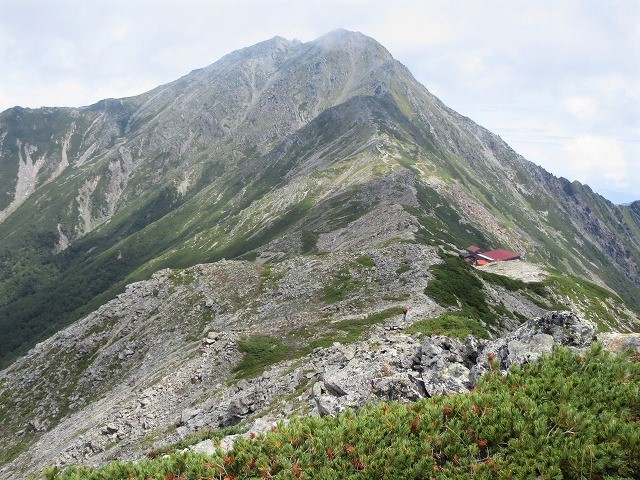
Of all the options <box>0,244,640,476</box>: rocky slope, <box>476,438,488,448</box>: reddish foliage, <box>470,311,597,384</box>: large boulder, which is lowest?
<box>0,244,640,476</box>: rocky slope

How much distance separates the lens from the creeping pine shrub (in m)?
10.5

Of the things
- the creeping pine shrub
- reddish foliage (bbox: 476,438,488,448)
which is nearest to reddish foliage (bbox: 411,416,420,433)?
the creeping pine shrub

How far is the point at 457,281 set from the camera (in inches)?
2534

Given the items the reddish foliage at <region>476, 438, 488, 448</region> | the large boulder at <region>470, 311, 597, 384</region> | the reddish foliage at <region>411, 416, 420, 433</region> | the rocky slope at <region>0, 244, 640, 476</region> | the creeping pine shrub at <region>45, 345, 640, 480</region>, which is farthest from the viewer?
the rocky slope at <region>0, 244, 640, 476</region>

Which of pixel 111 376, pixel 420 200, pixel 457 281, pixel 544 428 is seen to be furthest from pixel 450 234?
pixel 544 428

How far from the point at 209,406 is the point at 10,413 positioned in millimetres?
52048

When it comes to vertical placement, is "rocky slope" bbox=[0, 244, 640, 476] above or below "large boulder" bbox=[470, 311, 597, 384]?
below

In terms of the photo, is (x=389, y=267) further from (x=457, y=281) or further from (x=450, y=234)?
(x=450, y=234)

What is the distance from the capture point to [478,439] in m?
11.9

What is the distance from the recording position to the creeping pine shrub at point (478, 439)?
1052 cm

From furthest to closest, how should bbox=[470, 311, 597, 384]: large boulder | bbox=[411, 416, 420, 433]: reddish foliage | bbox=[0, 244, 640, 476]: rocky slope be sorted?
bbox=[0, 244, 640, 476]: rocky slope → bbox=[470, 311, 597, 384]: large boulder → bbox=[411, 416, 420, 433]: reddish foliage

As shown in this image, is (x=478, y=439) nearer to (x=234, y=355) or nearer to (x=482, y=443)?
(x=482, y=443)

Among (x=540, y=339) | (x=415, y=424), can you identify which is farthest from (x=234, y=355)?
(x=415, y=424)

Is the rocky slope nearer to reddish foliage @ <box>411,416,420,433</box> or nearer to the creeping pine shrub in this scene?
the creeping pine shrub
